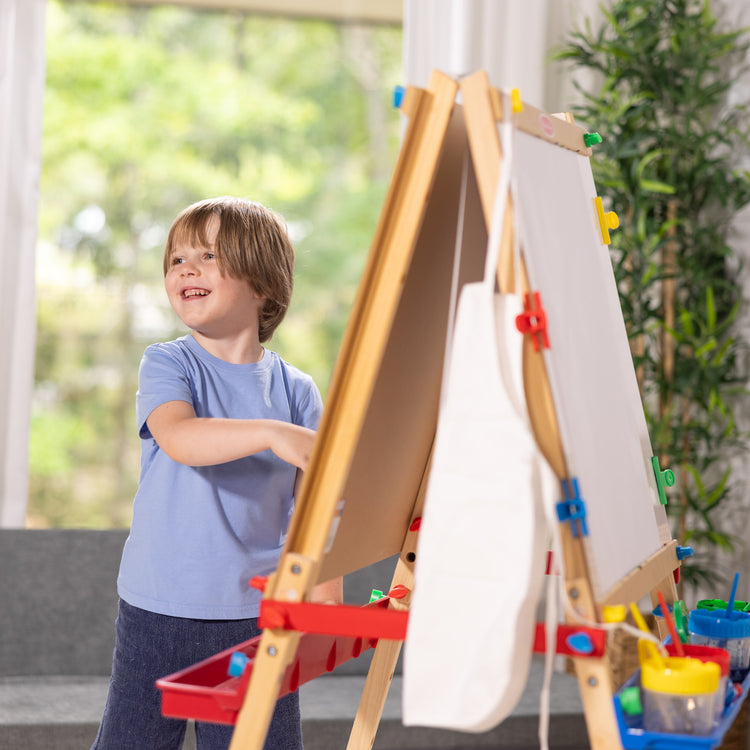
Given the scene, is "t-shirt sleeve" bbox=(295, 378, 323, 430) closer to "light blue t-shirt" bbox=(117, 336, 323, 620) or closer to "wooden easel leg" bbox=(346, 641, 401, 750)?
"light blue t-shirt" bbox=(117, 336, 323, 620)

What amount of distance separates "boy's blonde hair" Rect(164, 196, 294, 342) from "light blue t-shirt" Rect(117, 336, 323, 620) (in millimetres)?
119

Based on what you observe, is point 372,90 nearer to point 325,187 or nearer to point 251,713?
point 325,187

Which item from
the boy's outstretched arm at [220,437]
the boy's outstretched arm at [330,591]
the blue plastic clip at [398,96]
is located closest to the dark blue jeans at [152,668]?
the boy's outstretched arm at [330,591]

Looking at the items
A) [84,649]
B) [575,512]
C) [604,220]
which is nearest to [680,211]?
[604,220]

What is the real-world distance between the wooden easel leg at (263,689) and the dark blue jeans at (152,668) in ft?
1.13

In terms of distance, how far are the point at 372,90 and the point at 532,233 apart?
3916 millimetres

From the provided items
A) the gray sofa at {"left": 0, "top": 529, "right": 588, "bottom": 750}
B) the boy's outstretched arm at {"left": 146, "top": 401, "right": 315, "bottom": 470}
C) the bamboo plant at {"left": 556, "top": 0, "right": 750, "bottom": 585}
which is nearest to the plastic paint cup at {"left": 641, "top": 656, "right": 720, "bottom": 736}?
the boy's outstretched arm at {"left": 146, "top": 401, "right": 315, "bottom": 470}

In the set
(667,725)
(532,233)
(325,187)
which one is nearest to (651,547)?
(667,725)

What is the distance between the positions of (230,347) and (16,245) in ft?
5.74

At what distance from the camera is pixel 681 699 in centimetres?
92

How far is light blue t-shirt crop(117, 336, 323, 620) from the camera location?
4.08 feet

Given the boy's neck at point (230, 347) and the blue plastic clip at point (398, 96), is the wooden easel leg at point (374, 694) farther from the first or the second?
the blue plastic clip at point (398, 96)

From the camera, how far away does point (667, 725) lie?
0.92 meters

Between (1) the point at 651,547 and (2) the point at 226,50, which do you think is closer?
(1) the point at 651,547
